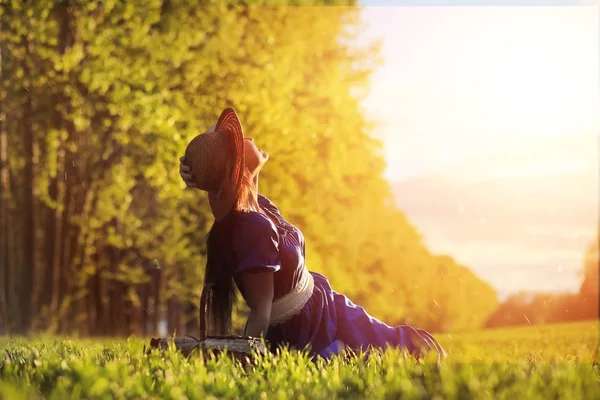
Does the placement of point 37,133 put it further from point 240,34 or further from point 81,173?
point 240,34

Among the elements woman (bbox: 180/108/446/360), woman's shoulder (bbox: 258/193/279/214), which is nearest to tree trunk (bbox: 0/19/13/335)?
woman's shoulder (bbox: 258/193/279/214)

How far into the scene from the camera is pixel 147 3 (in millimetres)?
13430

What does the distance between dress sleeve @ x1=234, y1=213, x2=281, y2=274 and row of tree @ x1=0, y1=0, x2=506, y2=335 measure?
7.33 m

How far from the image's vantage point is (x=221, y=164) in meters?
5.07

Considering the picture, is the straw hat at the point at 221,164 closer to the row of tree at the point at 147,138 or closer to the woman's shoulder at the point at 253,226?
the woman's shoulder at the point at 253,226

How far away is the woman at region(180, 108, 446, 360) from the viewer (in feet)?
15.9

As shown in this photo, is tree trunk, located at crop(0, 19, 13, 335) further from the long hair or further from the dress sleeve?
the dress sleeve

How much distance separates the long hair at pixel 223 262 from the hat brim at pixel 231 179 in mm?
45

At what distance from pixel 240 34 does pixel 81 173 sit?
14.7ft

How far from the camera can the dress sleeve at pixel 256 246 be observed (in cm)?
477

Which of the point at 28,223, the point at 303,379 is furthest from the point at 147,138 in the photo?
the point at 303,379

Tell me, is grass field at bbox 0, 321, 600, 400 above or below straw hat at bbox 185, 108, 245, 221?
below

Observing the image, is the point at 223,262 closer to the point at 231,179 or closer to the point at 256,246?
the point at 256,246

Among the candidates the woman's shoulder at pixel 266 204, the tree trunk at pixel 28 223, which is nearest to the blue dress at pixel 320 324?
the woman's shoulder at pixel 266 204
